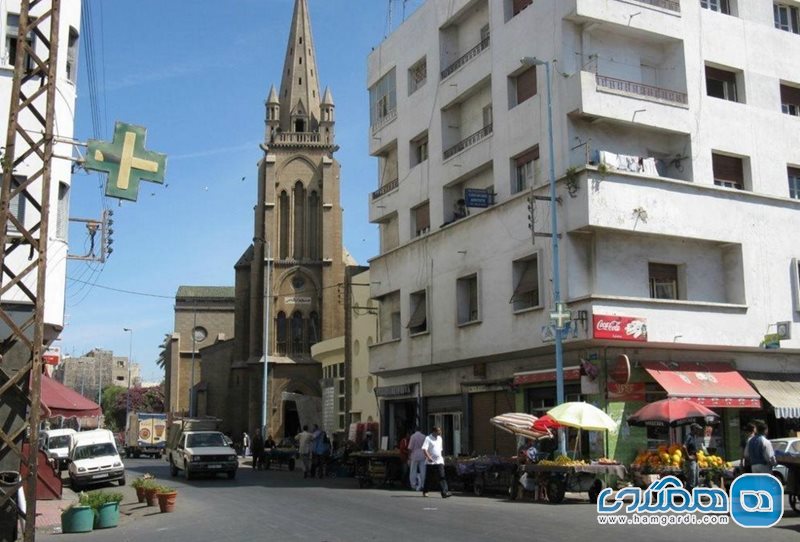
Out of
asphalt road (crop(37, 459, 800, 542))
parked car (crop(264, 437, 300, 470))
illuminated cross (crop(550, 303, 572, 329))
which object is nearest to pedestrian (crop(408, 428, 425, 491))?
asphalt road (crop(37, 459, 800, 542))

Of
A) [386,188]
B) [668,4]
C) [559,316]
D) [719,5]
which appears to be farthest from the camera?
[386,188]

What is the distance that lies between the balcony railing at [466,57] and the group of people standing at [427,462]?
1398 centimetres

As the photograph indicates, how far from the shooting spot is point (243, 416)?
240 feet

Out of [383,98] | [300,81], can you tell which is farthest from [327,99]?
[383,98]

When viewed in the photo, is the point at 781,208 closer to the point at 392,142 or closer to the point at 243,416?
the point at 392,142

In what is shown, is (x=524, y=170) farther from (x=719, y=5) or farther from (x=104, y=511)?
(x=104, y=511)

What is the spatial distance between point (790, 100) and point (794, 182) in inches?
109

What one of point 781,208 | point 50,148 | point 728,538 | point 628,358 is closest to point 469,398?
point 628,358

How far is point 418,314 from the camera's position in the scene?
3183 cm

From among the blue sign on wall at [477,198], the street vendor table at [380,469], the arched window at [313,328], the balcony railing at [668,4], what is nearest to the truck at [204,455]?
the street vendor table at [380,469]

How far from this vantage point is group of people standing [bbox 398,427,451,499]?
2084 centimetres

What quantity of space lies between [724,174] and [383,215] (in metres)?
13.9

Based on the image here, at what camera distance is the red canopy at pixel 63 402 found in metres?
21.3

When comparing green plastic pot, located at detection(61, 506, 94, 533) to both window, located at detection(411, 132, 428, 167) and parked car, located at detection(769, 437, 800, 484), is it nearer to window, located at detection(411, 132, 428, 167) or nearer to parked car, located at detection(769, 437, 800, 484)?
parked car, located at detection(769, 437, 800, 484)
